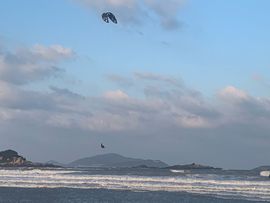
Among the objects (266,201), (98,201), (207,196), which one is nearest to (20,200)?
(98,201)

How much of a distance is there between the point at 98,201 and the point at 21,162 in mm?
164814

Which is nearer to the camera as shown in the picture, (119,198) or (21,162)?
(119,198)

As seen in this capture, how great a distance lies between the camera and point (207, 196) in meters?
42.7

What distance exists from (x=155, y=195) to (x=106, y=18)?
21.0 meters

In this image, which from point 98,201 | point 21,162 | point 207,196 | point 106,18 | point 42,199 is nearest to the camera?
point 106,18

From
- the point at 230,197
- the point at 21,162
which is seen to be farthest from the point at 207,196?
the point at 21,162

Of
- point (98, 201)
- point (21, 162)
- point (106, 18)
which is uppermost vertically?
point (21, 162)

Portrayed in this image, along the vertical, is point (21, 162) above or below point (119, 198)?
above

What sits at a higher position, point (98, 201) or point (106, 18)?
point (106, 18)

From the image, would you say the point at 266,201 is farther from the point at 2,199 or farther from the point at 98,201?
the point at 2,199

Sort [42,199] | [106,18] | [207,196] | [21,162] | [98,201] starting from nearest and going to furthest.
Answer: [106,18] → [98,201] → [42,199] → [207,196] → [21,162]

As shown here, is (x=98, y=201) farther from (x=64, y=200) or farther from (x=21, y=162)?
(x=21, y=162)

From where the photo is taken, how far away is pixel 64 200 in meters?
38.4

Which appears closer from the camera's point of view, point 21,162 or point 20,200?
point 20,200
